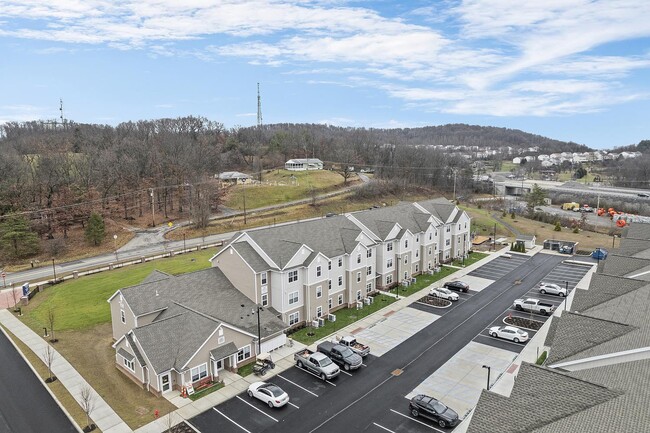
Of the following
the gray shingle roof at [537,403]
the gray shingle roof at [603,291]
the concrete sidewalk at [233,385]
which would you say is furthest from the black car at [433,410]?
the gray shingle roof at [603,291]

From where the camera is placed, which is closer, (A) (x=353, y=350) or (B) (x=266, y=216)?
(A) (x=353, y=350)

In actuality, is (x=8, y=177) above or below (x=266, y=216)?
above

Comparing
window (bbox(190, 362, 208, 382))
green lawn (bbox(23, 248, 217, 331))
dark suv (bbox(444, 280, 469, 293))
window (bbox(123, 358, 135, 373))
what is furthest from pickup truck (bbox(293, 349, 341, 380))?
dark suv (bbox(444, 280, 469, 293))

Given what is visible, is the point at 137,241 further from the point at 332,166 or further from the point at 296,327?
the point at 332,166

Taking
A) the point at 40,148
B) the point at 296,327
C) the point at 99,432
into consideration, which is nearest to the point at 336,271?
the point at 296,327

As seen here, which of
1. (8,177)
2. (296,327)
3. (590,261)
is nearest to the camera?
(296,327)

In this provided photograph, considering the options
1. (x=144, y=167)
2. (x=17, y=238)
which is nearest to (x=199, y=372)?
(x=17, y=238)

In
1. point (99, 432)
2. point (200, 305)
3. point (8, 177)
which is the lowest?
point (99, 432)
